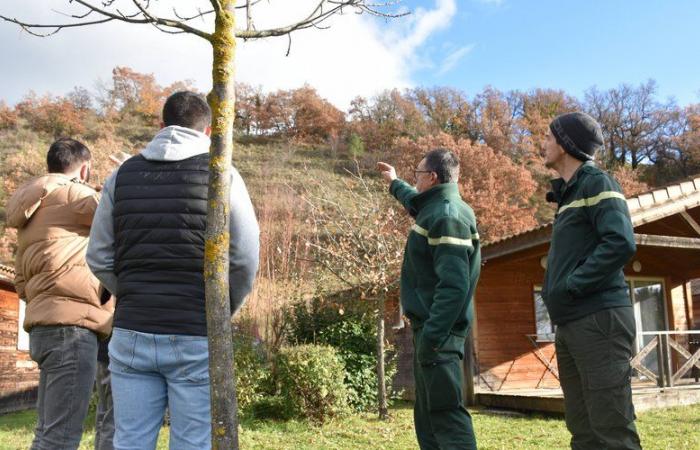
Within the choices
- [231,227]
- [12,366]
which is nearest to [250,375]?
[231,227]

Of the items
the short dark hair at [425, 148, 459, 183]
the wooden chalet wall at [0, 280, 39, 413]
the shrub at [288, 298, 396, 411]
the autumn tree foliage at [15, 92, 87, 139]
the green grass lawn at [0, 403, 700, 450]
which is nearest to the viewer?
the short dark hair at [425, 148, 459, 183]

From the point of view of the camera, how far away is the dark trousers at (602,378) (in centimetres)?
275

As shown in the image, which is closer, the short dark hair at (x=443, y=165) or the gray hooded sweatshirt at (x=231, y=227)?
the gray hooded sweatshirt at (x=231, y=227)

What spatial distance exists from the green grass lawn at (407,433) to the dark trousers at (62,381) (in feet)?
12.6

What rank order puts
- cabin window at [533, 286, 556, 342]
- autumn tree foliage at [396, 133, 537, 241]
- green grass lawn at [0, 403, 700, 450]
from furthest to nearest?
autumn tree foliage at [396, 133, 537, 241], cabin window at [533, 286, 556, 342], green grass lawn at [0, 403, 700, 450]

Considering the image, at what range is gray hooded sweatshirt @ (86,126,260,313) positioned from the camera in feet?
8.27

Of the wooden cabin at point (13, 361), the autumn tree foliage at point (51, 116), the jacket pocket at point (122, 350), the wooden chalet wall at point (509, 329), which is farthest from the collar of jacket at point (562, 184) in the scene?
the autumn tree foliage at point (51, 116)

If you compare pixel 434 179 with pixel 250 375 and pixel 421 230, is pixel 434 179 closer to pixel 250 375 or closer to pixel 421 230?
pixel 421 230

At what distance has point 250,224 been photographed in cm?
255

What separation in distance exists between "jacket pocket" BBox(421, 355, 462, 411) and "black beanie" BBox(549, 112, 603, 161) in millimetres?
1260

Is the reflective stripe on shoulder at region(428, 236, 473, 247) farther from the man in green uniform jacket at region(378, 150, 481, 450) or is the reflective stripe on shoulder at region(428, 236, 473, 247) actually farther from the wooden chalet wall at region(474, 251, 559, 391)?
the wooden chalet wall at region(474, 251, 559, 391)

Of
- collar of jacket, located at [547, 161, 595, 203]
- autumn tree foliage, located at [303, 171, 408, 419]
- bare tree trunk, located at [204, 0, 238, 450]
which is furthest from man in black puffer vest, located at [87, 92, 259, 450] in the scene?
autumn tree foliage, located at [303, 171, 408, 419]

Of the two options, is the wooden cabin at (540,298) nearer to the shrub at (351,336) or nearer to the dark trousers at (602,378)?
the shrub at (351,336)

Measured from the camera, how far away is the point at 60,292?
10.6ft
